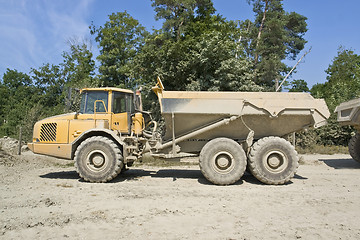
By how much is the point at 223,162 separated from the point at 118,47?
23.4 metres

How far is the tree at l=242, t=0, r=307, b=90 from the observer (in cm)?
2194

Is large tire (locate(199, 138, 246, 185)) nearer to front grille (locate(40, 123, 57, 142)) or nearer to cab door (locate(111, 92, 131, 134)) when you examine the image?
cab door (locate(111, 92, 131, 134))

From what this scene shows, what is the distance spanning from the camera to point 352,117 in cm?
969

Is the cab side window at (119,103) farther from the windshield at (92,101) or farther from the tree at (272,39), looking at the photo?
the tree at (272,39)

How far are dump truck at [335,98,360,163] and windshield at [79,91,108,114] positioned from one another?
877 cm

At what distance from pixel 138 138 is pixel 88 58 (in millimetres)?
30116

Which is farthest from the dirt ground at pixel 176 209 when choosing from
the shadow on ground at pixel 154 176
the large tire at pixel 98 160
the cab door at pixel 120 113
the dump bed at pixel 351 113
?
the dump bed at pixel 351 113

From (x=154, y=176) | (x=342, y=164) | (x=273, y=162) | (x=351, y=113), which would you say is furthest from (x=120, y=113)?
(x=342, y=164)

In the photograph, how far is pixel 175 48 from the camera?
17.0m

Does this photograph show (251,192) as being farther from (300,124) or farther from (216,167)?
(300,124)

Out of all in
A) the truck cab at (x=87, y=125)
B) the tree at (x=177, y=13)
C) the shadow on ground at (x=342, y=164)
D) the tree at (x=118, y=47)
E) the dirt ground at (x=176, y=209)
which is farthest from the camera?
the tree at (x=118, y=47)

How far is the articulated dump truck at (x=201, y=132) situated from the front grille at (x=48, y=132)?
0.01 meters

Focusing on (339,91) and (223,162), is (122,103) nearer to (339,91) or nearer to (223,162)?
(223,162)

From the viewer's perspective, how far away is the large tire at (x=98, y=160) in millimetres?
7121
